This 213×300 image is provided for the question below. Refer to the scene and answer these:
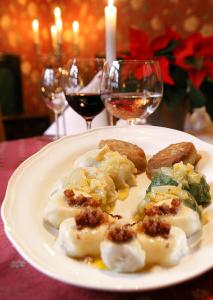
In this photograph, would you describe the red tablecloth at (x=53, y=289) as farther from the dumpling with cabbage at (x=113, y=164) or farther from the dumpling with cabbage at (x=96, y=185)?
the dumpling with cabbage at (x=113, y=164)

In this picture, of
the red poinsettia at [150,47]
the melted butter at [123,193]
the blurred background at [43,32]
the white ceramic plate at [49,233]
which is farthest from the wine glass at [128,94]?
the blurred background at [43,32]

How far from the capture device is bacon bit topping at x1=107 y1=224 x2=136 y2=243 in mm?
454

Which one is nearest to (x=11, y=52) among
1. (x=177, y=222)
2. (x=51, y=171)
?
(x=51, y=171)

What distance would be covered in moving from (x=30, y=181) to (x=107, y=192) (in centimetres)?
15

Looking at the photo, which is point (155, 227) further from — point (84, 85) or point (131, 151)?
point (84, 85)

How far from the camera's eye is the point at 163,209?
54 centimetres

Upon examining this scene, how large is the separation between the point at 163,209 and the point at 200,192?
142 millimetres

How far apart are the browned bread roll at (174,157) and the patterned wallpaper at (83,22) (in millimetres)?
2899

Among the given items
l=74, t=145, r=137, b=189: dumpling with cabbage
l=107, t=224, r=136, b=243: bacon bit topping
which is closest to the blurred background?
l=74, t=145, r=137, b=189: dumpling with cabbage

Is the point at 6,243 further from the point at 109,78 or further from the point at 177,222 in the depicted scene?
the point at 109,78

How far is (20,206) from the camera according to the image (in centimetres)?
61

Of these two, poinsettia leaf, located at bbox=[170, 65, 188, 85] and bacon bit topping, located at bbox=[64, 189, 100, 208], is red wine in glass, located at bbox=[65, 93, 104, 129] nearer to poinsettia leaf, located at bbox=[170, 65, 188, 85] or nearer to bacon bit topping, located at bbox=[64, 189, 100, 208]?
poinsettia leaf, located at bbox=[170, 65, 188, 85]

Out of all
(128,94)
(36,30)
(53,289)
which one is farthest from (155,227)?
(36,30)

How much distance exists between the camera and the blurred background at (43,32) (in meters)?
3.87
